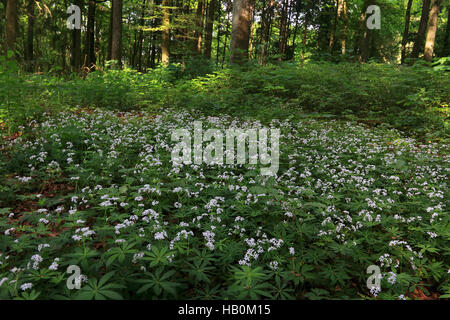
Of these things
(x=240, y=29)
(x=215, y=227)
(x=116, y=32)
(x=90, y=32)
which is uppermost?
(x=90, y=32)

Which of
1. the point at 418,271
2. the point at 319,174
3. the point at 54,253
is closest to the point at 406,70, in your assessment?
the point at 319,174

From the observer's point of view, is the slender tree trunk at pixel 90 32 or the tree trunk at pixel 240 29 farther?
the slender tree trunk at pixel 90 32

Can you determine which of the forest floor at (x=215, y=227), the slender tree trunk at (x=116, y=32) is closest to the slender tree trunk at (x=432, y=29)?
the forest floor at (x=215, y=227)

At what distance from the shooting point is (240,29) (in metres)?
13.9

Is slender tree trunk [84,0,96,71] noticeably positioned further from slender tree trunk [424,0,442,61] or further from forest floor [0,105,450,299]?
slender tree trunk [424,0,442,61]

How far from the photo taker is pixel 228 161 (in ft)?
19.6

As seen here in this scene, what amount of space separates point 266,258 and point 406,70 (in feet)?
43.5

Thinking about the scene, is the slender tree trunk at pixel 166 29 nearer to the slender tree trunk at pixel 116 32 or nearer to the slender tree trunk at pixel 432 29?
the slender tree trunk at pixel 116 32

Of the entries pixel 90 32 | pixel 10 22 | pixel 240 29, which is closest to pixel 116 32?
pixel 10 22

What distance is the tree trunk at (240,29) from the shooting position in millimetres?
13656

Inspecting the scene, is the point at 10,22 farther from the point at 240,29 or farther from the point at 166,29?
the point at 240,29

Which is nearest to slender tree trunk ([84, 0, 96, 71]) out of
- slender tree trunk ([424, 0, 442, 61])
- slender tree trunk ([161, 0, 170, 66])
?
slender tree trunk ([161, 0, 170, 66])

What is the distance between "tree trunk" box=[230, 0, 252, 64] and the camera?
13.7 m

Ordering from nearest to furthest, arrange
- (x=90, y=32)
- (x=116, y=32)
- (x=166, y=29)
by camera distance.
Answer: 1. (x=116, y=32)
2. (x=166, y=29)
3. (x=90, y=32)
